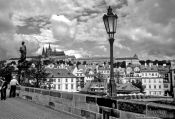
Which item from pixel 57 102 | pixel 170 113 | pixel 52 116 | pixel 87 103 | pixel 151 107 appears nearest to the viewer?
pixel 170 113

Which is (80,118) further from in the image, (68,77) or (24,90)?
(68,77)

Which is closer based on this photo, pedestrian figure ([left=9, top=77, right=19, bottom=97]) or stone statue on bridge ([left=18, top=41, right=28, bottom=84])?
pedestrian figure ([left=9, top=77, right=19, bottom=97])

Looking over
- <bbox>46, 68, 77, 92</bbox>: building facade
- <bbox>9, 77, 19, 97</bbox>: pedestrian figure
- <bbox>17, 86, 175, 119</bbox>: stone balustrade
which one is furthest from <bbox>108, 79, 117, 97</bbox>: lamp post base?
<bbox>46, 68, 77, 92</bbox>: building facade

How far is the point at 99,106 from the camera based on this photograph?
818 centimetres

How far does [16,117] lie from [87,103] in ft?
8.69

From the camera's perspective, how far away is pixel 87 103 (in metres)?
8.90

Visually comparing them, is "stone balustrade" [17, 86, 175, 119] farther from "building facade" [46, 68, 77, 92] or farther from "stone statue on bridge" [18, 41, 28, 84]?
"building facade" [46, 68, 77, 92]

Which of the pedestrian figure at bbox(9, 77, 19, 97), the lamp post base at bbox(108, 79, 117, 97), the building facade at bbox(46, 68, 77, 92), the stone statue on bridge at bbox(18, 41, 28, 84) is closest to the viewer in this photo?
the lamp post base at bbox(108, 79, 117, 97)

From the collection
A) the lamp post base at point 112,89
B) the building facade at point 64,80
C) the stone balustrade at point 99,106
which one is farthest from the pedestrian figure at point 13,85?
the building facade at point 64,80

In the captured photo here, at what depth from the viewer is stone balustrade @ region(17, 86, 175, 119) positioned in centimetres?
577

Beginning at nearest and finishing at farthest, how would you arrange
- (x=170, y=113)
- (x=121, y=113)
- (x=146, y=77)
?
(x=170, y=113) → (x=121, y=113) → (x=146, y=77)

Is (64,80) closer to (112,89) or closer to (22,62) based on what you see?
(22,62)

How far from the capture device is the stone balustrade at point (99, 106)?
18.9ft

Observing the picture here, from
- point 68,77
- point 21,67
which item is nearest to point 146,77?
point 68,77
